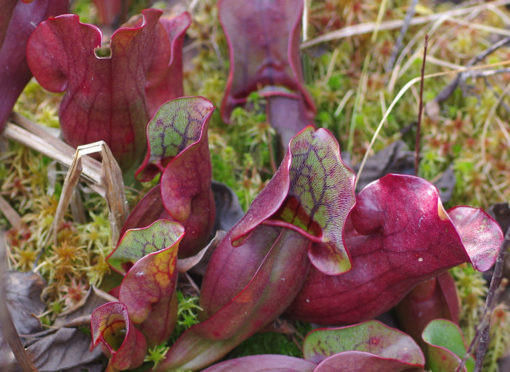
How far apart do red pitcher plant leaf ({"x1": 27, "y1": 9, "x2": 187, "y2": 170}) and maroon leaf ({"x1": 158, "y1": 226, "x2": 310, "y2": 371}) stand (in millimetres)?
391

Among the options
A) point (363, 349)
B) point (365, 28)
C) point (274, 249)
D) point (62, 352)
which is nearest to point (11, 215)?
point (62, 352)

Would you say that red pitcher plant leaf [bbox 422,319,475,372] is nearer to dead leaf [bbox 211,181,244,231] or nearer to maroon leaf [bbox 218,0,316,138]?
dead leaf [bbox 211,181,244,231]

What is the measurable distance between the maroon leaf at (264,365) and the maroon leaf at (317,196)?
0.23m

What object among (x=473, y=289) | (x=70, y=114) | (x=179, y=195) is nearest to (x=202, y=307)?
(x=179, y=195)

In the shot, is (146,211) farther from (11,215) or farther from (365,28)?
(365,28)

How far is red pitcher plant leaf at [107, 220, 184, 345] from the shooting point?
95 cm

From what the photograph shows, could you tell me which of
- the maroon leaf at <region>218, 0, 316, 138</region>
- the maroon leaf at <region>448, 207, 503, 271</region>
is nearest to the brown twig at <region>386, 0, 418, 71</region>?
the maroon leaf at <region>218, 0, 316, 138</region>

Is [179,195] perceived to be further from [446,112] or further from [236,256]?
[446,112]

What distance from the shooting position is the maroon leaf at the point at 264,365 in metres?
1.04

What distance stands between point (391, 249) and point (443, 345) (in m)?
0.25

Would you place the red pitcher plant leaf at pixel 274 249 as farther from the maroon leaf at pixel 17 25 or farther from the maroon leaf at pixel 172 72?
the maroon leaf at pixel 17 25

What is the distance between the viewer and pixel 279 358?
106cm

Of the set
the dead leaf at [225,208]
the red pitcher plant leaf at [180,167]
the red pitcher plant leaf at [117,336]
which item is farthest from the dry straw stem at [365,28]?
the red pitcher plant leaf at [117,336]

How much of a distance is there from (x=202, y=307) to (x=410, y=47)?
1.30m
